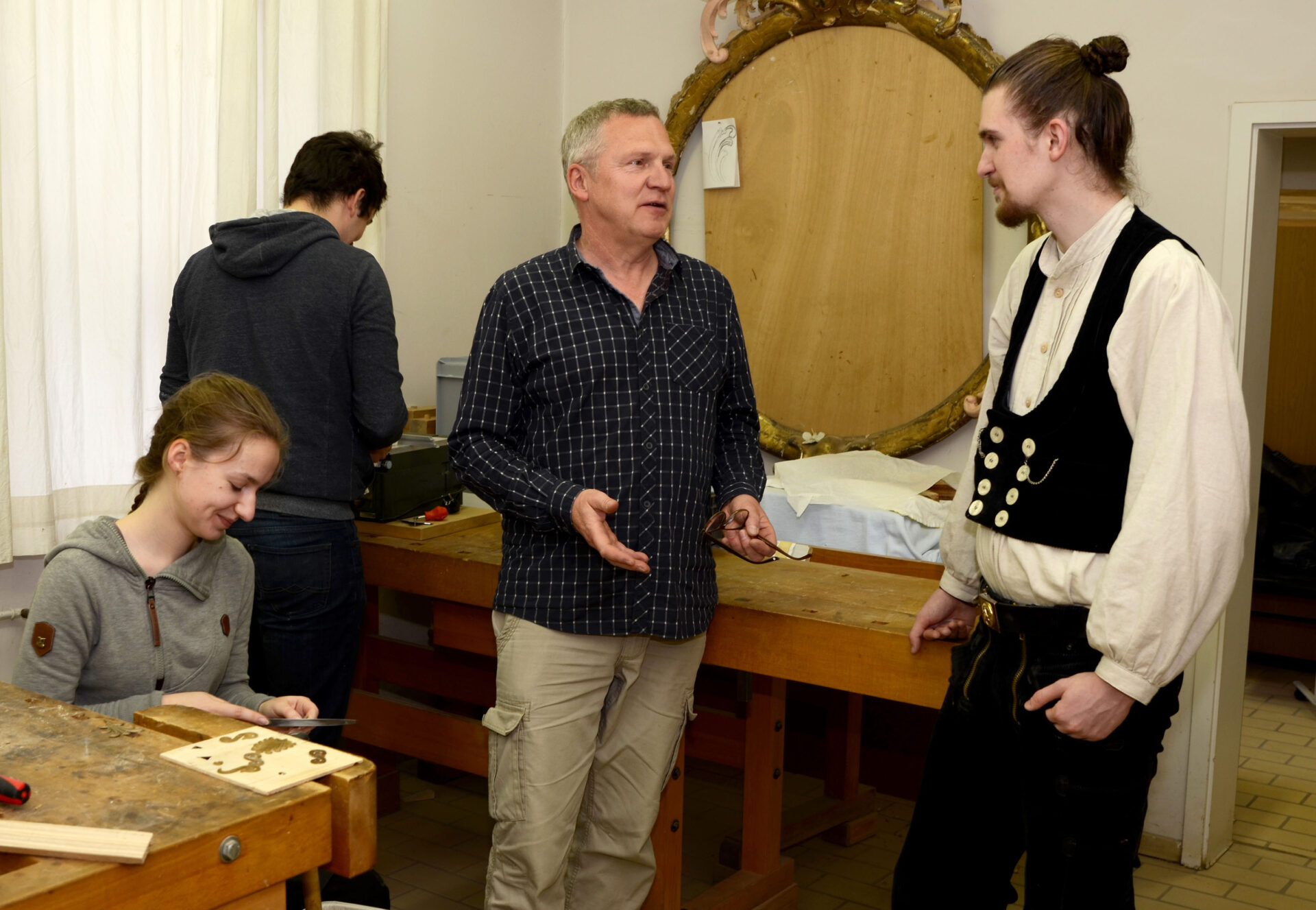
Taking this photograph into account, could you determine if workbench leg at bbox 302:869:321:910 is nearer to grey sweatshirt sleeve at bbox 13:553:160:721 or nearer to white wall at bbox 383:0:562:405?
grey sweatshirt sleeve at bbox 13:553:160:721

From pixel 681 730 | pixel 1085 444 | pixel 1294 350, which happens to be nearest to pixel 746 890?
pixel 681 730

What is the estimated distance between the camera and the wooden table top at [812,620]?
2242 mm

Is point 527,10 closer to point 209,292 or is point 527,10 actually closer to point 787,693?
point 209,292

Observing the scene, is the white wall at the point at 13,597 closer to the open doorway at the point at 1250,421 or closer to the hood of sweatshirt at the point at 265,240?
the hood of sweatshirt at the point at 265,240

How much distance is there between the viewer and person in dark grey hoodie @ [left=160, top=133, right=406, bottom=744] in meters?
2.51

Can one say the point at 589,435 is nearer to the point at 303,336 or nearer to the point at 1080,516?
the point at 303,336

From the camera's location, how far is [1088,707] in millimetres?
1554

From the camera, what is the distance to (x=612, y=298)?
7.30ft

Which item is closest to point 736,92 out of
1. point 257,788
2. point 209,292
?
point 209,292

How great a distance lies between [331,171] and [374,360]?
45 cm

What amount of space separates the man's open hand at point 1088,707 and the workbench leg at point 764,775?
130 centimetres

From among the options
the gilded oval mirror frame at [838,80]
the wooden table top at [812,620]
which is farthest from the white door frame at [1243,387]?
the wooden table top at [812,620]

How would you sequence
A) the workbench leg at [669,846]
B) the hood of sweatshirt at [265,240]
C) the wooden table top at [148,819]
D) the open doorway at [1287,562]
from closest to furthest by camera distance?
1. the wooden table top at [148,819]
2. the hood of sweatshirt at [265,240]
3. the workbench leg at [669,846]
4. the open doorway at [1287,562]

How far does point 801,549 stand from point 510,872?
108 centimetres
